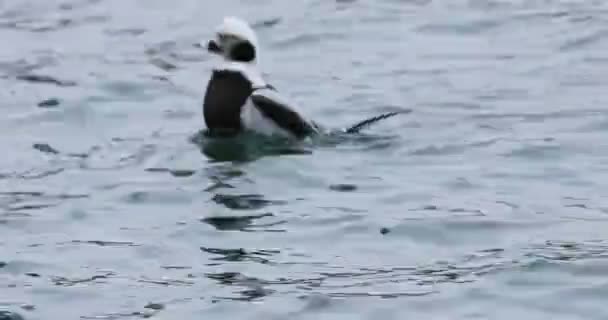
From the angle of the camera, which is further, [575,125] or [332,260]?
[575,125]

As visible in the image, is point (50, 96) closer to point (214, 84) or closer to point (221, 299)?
point (214, 84)

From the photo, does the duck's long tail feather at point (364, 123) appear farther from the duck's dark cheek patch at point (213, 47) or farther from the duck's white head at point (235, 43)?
the duck's dark cheek patch at point (213, 47)

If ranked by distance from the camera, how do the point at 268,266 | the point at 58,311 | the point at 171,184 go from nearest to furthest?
the point at 58,311 < the point at 268,266 < the point at 171,184

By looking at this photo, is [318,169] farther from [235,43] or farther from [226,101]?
[235,43]

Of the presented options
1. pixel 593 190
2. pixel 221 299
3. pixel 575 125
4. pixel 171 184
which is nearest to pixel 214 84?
pixel 171 184

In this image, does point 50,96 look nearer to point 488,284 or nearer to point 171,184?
point 171,184

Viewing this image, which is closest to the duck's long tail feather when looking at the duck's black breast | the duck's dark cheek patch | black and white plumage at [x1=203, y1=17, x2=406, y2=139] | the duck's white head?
black and white plumage at [x1=203, y1=17, x2=406, y2=139]

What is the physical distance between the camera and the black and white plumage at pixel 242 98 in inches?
501

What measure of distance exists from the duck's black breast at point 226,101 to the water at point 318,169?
0.30 meters

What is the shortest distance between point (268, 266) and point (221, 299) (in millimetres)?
641

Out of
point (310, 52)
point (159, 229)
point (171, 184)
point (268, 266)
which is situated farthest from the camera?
point (310, 52)

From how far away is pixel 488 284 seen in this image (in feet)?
28.8

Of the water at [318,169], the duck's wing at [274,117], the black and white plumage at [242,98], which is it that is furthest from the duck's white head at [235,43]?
the water at [318,169]

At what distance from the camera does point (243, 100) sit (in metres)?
13.0
